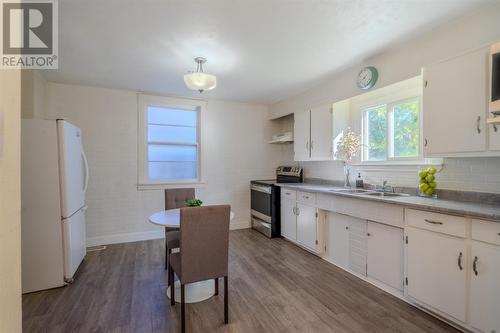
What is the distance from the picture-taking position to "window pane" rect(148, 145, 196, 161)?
426 centimetres

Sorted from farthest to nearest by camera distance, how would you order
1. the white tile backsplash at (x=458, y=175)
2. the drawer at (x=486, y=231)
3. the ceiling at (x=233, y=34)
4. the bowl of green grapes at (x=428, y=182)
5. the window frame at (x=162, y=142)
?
the window frame at (x=162, y=142) → the bowl of green grapes at (x=428, y=182) → the white tile backsplash at (x=458, y=175) → the ceiling at (x=233, y=34) → the drawer at (x=486, y=231)

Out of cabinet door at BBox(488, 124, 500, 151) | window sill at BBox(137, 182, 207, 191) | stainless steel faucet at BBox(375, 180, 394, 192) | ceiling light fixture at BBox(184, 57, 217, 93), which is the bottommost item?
window sill at BBox(137, 182, 207, 191)

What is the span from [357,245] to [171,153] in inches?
131

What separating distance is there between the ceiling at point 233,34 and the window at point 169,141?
Answer: 0.85 metres

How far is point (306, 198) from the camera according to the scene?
3.46 metres

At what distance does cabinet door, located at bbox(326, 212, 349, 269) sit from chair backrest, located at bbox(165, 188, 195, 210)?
1870 mm

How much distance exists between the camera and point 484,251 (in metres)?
1.65

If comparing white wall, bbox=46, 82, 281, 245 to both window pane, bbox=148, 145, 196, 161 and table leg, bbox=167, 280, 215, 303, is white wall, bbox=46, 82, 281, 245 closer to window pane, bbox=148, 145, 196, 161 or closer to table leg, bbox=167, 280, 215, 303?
window pane, bbox=148, 145, 196, 161

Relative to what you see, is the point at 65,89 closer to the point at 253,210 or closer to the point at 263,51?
the point at 263,51

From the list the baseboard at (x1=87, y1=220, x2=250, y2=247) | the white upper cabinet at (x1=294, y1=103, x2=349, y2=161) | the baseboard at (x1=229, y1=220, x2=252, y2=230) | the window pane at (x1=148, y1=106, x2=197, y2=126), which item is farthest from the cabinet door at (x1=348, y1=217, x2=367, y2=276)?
the window pane at (x1=148, y1=106, x2=197, y2=126)

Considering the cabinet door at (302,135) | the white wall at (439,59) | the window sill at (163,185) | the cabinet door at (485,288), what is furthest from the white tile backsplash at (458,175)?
the window sill at (163,185)

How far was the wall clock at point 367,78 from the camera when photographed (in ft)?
8.99

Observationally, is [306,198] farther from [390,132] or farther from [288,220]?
[390,132]

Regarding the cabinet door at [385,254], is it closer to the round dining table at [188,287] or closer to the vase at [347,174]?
the vase at [347,174]
